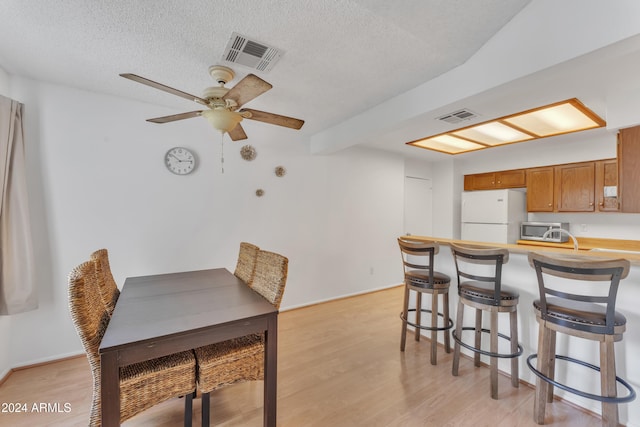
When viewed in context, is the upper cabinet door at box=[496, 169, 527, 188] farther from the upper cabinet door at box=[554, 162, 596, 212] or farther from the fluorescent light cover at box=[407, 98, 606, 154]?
the fluorescent light cover at box=[407, 98, 606, 154]

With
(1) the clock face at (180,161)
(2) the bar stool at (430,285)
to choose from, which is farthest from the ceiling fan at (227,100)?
(2) the bar stool at (430,285)

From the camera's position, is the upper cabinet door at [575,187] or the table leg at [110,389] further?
the upper cabinet door at [575,187]

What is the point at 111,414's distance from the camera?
118cm

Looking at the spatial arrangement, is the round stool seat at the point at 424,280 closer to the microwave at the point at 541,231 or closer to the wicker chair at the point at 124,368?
the wicker chair at the point at 124,368

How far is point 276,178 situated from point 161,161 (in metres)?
1.35

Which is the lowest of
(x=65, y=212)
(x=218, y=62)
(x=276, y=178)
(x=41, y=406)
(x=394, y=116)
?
(x=41, y=406)

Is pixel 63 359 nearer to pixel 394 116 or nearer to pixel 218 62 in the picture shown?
pixel 218 62

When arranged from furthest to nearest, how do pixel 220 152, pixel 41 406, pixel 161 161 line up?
1. pixel 220 152
2. pixel 161 161
3. pixel 41 406

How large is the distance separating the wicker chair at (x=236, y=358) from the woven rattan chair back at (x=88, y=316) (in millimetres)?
459

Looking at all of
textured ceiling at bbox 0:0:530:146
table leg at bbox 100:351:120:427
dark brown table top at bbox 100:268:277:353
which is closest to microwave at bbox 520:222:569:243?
textured ceiling at bbox 0:0:530:146

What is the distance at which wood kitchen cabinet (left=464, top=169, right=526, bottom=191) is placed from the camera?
4.46 meters

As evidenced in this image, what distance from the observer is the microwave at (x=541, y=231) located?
4013mm

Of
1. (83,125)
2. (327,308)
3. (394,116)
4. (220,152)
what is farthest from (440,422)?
(83,125)

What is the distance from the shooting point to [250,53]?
1.92 meters
